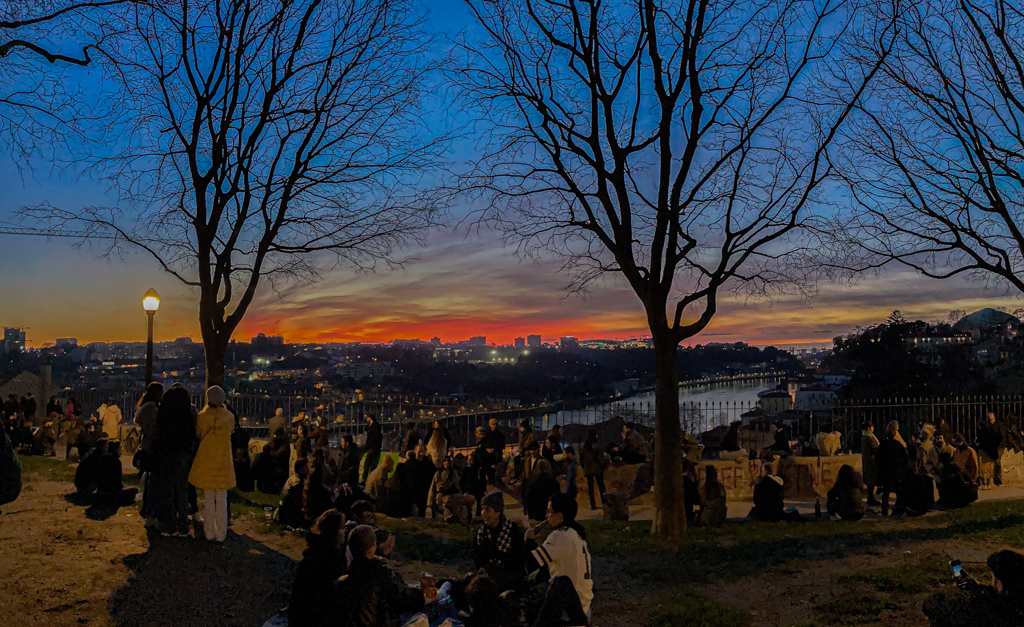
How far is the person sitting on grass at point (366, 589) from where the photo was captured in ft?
14.4

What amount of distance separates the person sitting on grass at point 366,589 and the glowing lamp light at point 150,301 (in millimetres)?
10654

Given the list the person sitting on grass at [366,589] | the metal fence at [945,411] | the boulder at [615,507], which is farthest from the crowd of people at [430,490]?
the metal fence at [945,411]

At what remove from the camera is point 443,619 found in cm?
523

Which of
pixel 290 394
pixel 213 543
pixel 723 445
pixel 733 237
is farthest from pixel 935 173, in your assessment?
pixel 290 394

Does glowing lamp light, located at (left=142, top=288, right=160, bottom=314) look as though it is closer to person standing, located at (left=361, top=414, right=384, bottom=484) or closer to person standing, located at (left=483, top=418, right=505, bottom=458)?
person standing, located at (left=361, top=414, right=384, bottom=484)

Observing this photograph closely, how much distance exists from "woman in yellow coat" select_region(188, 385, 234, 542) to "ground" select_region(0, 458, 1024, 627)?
0.31m

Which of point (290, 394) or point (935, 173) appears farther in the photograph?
point (290, 394)

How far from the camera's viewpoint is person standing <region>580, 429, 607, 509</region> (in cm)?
1232

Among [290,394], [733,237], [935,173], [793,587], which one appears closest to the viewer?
[793,587]

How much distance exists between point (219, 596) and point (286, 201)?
7253 millimetres

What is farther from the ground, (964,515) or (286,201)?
(286,201)

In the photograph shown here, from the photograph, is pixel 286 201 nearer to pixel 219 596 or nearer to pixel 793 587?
pixel 219 596

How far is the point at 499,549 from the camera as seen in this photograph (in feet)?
18.0

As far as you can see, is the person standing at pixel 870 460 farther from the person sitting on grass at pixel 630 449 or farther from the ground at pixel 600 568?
the person sitting on grass at pixel 630 449
